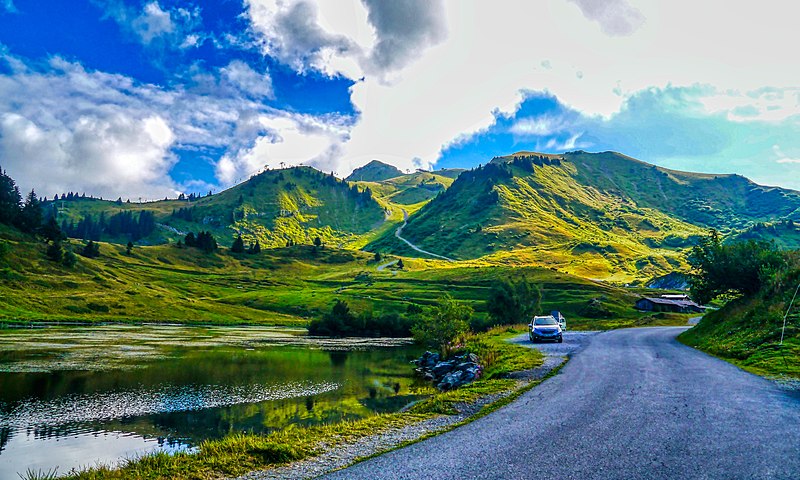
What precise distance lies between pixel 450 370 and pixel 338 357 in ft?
91.0

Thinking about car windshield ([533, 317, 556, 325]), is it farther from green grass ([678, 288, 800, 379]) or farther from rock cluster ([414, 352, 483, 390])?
green grass ([678, 288, 800, 379])

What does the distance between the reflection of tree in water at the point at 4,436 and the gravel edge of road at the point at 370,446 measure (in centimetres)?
1907

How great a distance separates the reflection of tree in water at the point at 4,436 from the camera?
2382 centimetres

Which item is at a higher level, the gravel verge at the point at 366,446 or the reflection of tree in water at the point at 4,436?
the gravel verge at the point at 366,446

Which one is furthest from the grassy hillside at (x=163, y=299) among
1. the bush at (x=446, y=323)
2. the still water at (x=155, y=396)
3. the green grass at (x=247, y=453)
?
the green grass at (x=247, y=453)

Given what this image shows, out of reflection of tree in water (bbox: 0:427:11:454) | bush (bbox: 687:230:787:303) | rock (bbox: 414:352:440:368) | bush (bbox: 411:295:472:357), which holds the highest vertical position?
bush (bbox: 687:230:787:303)

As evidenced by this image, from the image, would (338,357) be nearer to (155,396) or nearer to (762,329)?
(155,396)

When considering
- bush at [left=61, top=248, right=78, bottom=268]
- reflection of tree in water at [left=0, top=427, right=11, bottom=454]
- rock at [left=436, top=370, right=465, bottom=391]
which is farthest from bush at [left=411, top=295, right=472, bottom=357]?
bush at [left=61, top=248, right=78, bottom=268]

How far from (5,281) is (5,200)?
6190 centimetres

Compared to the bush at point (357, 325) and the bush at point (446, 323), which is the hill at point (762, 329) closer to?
the bush at point (446, 323)

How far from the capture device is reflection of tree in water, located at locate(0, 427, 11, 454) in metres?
Result: 23.8

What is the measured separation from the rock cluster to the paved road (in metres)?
17.9

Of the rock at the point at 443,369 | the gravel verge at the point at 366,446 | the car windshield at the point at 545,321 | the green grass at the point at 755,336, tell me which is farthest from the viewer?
the car windshield at the point at 545,321

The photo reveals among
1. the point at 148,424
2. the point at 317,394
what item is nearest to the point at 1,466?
the point at 148,424
